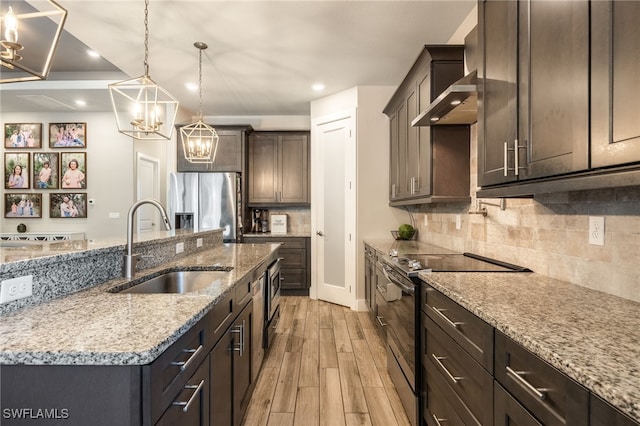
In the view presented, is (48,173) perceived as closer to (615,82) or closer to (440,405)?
(440,405)

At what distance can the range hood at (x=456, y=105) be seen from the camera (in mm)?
1831

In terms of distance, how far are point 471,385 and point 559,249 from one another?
2.79ft

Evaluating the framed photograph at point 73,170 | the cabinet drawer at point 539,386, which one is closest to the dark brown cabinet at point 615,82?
the cabinet drawer at point 539,386

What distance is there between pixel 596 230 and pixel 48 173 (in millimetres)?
7406

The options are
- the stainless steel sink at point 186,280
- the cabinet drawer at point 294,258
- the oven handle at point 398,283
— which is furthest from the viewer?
the cabinet drawer at point 294,258

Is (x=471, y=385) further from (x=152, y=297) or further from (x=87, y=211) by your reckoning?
(x=87, y=211)

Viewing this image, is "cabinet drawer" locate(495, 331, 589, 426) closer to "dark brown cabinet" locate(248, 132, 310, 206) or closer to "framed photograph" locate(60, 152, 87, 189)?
"dark brown cabinet" locate(248, 132, 310, 206)

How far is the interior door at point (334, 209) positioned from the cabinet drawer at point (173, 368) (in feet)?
10.3

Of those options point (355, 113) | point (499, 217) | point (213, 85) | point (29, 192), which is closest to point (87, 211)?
point (29, 192)

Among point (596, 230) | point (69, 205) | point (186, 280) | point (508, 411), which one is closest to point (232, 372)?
point (186, 280)

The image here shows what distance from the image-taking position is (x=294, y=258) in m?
4.93

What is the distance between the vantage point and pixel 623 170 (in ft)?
2.99

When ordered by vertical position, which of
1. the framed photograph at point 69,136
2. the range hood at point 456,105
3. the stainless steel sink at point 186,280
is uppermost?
the framed photograph at point 69,136

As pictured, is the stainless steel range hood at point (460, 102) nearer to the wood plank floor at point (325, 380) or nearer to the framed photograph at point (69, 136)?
the wood plank floor at point (325, 380)
